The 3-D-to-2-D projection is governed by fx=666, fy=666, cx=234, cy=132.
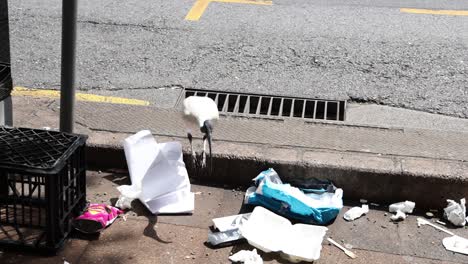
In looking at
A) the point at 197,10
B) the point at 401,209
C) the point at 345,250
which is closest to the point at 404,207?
the point at 401,209

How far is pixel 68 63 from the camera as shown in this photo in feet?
11.8

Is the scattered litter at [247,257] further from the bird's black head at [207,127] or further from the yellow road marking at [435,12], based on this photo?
the yellow road marking at [435,12]

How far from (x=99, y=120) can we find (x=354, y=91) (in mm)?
2004

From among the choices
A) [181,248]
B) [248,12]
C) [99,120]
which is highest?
[248,12]

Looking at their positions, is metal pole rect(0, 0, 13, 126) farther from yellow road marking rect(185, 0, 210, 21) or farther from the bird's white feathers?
yellow road marking rect(185, 0, 210, 21)

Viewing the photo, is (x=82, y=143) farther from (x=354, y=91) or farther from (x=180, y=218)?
(x=354, y=91)

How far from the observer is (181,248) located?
3330 mm

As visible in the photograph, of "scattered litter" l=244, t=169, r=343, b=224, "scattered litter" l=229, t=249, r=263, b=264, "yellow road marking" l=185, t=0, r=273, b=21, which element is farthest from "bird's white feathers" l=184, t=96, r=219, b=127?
"yellow road marking" l=185, t=0, r=273, b=21

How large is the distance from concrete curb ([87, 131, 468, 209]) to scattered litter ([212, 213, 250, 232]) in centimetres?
37

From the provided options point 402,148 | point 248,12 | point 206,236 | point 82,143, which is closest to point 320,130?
point 402,148

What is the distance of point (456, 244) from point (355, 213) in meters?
0.55

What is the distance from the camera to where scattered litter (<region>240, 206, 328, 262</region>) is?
10.8 feet

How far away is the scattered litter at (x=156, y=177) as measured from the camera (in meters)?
3.65

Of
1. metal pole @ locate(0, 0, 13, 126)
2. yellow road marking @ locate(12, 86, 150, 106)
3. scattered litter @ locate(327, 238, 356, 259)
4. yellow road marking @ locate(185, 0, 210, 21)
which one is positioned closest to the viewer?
scattered litter @ locate(327, 238, 356, 259)
